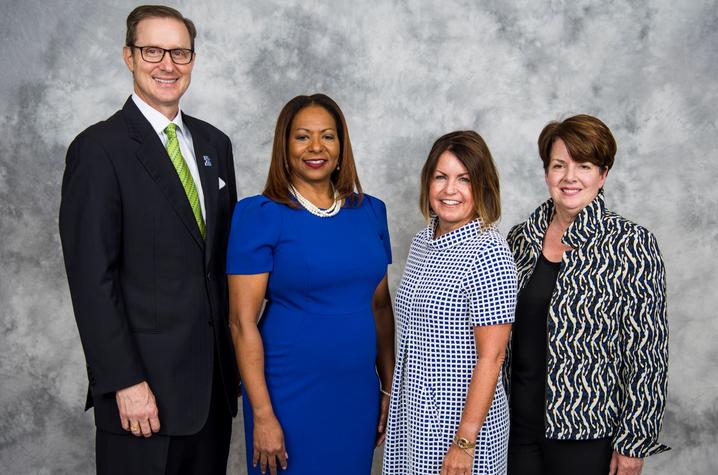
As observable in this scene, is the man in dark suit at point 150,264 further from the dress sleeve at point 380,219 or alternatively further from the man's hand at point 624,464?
the man's hand at point 624,464

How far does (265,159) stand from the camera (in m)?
3.88

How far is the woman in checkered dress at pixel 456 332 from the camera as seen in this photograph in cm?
220

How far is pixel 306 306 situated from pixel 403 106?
1764 millimetres

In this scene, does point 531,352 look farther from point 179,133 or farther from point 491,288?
point 179,133

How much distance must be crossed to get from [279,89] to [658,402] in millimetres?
2413

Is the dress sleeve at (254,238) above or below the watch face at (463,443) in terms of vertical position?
above

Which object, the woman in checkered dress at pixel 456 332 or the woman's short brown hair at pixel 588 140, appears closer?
the woman in checkered dress at pixel 456 332

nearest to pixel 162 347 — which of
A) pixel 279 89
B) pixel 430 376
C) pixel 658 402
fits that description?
pixel 430 376

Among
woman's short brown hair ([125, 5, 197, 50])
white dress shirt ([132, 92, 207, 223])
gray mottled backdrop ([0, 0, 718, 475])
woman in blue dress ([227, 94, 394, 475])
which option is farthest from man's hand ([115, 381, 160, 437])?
gray mottled backdrop ([0, 0, 718, 475])

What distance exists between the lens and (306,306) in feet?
7.92

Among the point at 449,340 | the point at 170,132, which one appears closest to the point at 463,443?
the point at 449,340

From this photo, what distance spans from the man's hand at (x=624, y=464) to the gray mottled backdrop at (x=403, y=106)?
182cm

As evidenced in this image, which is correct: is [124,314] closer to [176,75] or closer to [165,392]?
[165,392]

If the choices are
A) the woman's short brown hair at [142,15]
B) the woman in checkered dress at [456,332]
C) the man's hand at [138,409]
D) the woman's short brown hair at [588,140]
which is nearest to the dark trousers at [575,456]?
the woman in checkered dress at [456,332]
